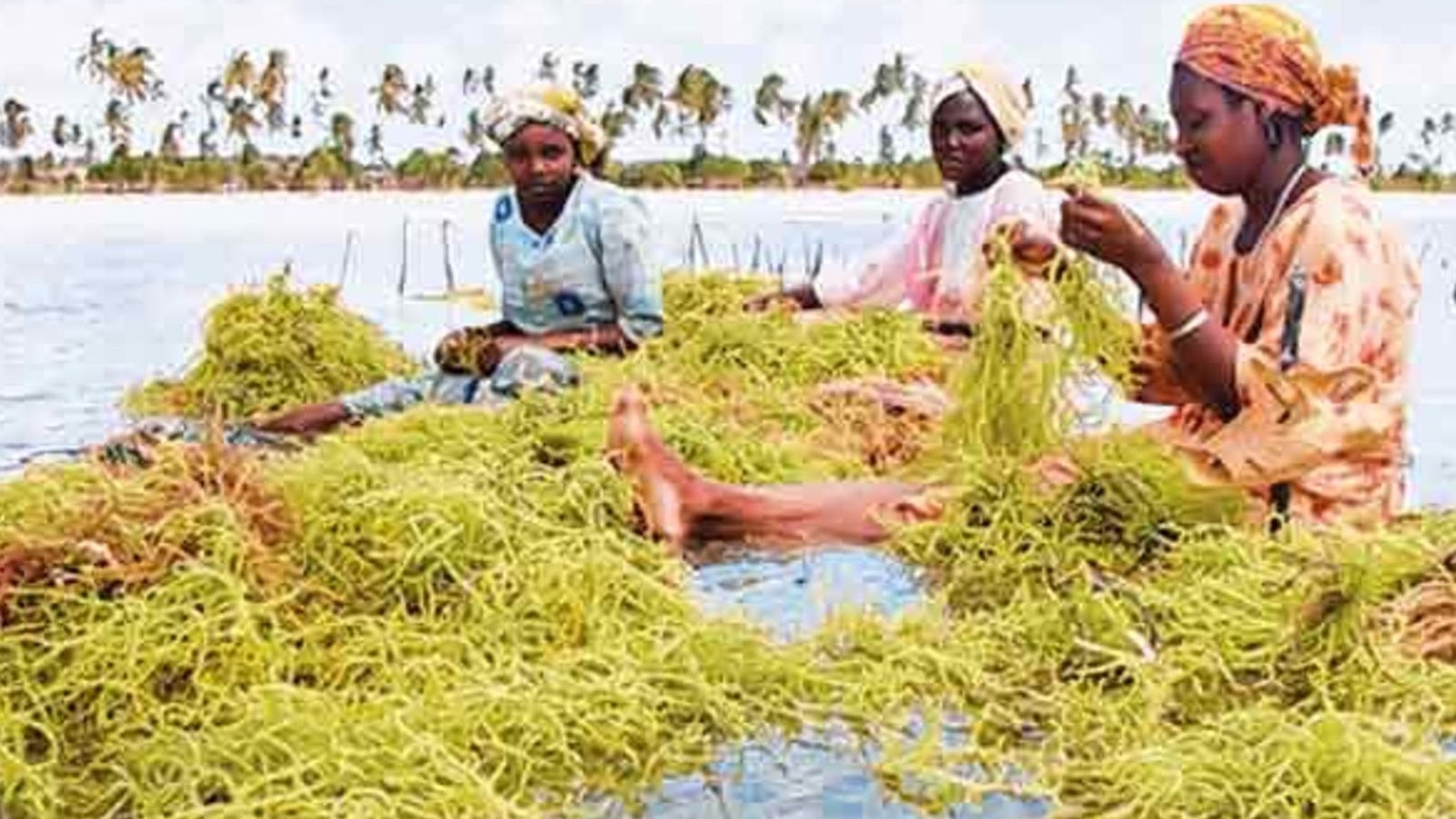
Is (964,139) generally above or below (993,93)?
below

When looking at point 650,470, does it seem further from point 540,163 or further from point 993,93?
point 993,93

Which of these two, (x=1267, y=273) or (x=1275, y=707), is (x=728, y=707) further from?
(x=1267, y=273)

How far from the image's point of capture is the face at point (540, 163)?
6.57m

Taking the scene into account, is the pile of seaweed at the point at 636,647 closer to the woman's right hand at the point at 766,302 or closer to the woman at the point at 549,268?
the woman at the point at 549,268

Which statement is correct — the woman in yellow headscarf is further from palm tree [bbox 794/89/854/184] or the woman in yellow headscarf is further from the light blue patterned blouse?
palm tree [bbox 794/89/854/184]

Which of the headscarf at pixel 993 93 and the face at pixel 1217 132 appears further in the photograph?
the headscarf at pixel 993 93

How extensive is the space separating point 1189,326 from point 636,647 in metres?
1.39

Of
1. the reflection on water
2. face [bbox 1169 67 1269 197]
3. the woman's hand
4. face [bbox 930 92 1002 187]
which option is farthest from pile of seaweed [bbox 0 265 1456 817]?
the woman's hand

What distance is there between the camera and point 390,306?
572 inches

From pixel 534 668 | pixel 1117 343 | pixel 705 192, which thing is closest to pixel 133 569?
pixel 534 668

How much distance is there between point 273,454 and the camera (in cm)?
462

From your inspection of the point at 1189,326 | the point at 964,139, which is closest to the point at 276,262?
the point at 964,139

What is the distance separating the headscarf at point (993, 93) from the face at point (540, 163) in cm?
119

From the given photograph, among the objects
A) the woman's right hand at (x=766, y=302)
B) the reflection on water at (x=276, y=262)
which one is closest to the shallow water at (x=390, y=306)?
the reflection on water at (x=276, y=262)
